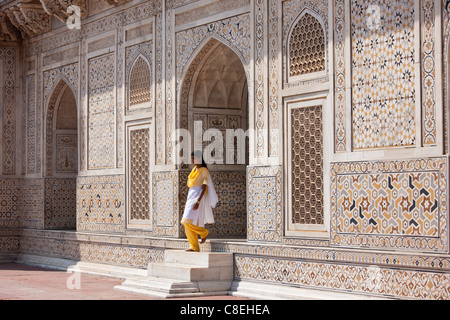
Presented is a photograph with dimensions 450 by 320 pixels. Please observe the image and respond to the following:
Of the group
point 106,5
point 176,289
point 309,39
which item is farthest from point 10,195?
point 309,39

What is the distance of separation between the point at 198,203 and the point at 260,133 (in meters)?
1.22

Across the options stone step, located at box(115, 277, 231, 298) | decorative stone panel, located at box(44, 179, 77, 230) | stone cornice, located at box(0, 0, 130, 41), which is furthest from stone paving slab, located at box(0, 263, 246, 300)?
stone cornice, located at box(0, 0, 130, 41)

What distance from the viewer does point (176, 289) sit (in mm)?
9484

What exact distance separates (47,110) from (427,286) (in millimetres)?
9224

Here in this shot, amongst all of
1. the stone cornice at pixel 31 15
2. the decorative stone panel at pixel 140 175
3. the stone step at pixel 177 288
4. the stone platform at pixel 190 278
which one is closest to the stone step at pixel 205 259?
the stone platform at pixel 190 278

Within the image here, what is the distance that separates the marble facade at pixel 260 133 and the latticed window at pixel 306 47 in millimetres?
18

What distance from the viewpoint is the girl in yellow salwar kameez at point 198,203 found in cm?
1016

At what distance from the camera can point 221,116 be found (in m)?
11.5

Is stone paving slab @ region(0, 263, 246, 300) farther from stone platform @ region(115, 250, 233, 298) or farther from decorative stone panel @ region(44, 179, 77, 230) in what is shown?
decorative stone panel @ region(44, 179, 77, 230)

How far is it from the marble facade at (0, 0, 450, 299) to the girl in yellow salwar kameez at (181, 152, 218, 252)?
0.25m

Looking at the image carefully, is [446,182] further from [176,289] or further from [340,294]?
[176,289]

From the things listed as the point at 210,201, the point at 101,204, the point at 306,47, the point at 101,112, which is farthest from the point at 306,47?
the point at 101,204

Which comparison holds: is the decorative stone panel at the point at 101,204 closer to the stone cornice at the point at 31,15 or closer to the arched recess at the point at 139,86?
the arched recess at the point at 139,86

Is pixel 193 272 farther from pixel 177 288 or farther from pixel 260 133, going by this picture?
pixel 260 133
